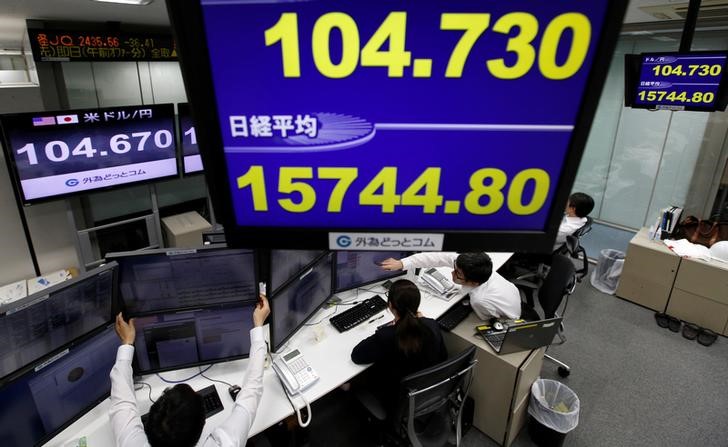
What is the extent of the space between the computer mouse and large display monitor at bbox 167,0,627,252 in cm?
143

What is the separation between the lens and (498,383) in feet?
8.50

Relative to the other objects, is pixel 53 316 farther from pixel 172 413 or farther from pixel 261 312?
pixel 261 312

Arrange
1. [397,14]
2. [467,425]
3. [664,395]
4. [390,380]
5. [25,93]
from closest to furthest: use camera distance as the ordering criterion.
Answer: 1. [397,14]
2. [390,380]
3. [467,425]
4. [664,395]
5. [25,93]

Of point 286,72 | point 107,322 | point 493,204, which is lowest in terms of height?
point 107,322

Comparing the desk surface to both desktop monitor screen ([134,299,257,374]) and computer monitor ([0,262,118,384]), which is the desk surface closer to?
desktop monitor screen ([134,299,257,374])

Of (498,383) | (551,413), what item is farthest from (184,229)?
(551,413)

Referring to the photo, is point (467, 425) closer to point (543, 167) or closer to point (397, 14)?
point (543, 167)

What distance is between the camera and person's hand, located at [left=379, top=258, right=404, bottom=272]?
297 cm

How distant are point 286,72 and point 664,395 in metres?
3.79

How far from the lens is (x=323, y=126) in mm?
807

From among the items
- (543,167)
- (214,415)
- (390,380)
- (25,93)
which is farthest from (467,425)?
(25,93)

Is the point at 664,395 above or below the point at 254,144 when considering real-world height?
below

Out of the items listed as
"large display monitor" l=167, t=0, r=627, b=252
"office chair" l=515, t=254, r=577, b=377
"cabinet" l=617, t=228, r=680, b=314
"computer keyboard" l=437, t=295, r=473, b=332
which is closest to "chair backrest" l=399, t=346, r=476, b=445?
"computer keyboard" l=437, t=295, r=473, b=332

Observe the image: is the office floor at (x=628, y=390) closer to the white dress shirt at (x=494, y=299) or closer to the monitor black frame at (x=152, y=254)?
the white dress shirt at (x=494, y=299)
